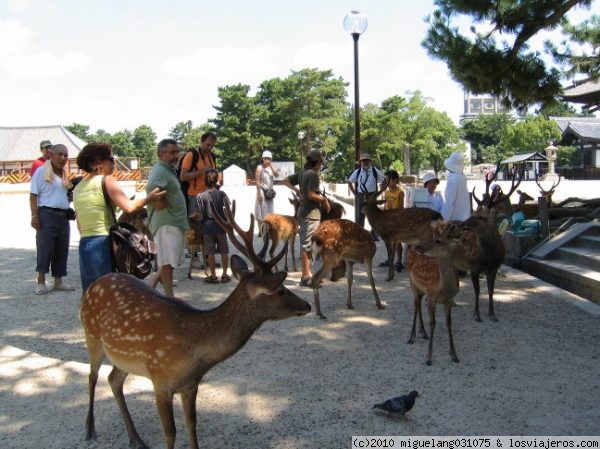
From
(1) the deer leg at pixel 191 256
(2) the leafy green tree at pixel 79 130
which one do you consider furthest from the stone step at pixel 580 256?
(2) the leafy green tree at pixel 79 130

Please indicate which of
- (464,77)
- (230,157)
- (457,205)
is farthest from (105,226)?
(230,157)

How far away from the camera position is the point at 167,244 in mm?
4605

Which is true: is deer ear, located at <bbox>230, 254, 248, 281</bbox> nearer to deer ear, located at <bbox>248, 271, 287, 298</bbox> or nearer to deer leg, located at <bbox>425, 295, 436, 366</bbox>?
deer ear, located at <bbox>248, 271, 287, 298</bbox>

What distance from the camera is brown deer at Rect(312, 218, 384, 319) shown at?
5.73 metres

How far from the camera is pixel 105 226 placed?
3.98 meters

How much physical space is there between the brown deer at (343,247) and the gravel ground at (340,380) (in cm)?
38

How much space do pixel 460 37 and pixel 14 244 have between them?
9063 millimetres

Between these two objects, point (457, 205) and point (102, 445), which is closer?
point (102, 445)

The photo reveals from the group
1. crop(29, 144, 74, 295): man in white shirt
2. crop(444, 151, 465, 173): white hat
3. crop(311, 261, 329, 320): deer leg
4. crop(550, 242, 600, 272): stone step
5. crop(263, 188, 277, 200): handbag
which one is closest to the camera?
crop(311, 261, 329, 320): deer leg

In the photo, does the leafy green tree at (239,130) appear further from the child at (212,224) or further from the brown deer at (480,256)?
the brown deer at (480,256)

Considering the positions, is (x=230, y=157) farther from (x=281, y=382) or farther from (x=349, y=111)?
(x=281, y=382)

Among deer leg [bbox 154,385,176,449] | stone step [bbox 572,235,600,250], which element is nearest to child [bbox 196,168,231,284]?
deer leg [bbox 154,385,176,449]

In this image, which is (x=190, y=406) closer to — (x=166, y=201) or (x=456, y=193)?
(x=166, y=201)

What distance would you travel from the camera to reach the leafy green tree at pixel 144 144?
74188 millimetres
